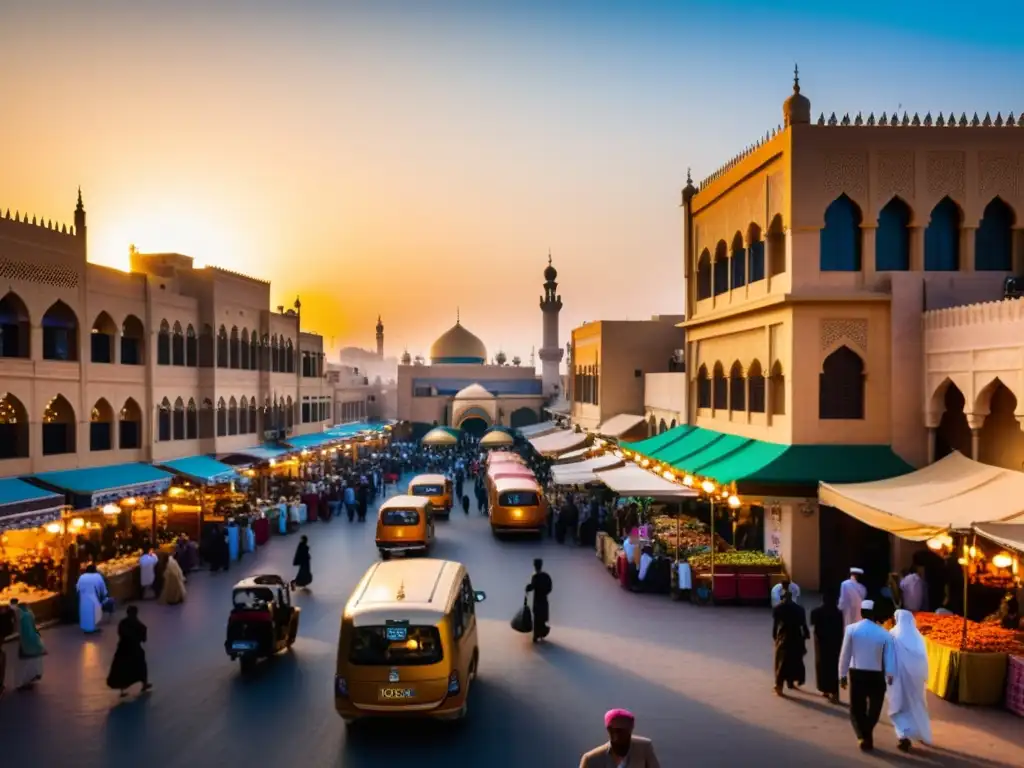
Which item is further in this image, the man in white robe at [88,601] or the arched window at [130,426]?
the arched window at [130,426]

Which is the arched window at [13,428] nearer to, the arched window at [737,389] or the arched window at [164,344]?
the arched window at [164,344]

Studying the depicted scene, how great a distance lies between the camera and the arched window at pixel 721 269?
76.5 feet

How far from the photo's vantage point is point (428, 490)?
29.3 metres

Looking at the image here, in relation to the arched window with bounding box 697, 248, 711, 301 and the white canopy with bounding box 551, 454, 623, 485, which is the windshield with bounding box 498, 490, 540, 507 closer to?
the white canopy with bounding box 551, 454, 623, 485

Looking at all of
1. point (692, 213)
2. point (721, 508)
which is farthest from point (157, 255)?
point (721, 508)

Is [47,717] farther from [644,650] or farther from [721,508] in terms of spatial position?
[721,508]

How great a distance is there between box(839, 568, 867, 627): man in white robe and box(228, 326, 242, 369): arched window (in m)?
22.2

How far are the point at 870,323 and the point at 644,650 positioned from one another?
27.8 ft

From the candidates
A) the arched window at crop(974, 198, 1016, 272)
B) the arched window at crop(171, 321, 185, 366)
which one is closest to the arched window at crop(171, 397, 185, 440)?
the arched window at crop(171, 321, 185, 366)

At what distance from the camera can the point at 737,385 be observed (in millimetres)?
22250

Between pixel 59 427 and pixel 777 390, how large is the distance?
16.3 metres

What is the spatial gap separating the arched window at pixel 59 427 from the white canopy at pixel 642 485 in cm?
1259

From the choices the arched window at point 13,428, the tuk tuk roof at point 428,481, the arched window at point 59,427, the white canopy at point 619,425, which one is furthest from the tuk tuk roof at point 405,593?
the white canopy at point 619,425

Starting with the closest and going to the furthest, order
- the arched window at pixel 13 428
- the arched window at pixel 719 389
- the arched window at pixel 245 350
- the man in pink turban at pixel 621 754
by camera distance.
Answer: the man in pink turban at pixel 621 754
the arched window at pixel 13 428
the arched window at pixel 719 389
the arched window at pixel 245 350
